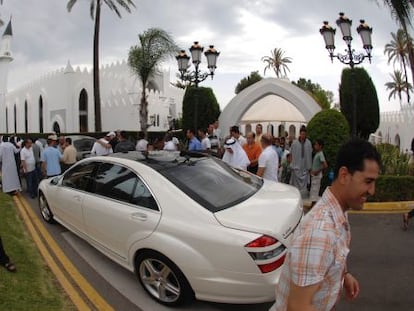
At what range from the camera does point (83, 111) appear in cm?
3844

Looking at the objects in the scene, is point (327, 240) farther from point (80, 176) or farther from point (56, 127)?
point (56, 127)

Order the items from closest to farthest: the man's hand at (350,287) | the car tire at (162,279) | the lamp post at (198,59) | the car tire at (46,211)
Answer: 1. the man's hand at (350,287)
2. the car tire at (162,279)
3. the car tire at (46,211)
4. the lamp post at (198,59)

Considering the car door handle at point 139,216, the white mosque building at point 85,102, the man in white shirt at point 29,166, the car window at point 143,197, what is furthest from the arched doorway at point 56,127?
the car door handle at point 139,216

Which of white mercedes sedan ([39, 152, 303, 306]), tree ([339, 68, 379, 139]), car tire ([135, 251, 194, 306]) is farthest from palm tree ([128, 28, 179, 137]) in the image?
car tire ([135, 251, 194, 306])

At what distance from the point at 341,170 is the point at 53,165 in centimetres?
956

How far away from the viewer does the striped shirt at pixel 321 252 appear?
5.49 feet

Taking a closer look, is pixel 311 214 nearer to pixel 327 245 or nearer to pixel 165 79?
pixel 327 245

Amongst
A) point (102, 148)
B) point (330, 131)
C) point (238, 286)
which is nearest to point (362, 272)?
point (238, 286)

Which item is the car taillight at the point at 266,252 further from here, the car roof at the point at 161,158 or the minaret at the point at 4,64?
the minaret at the point at 4,64

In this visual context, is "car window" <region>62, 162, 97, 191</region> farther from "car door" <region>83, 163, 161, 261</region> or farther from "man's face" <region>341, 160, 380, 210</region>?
"man's face" <region>341, 160, 380, 210</region>

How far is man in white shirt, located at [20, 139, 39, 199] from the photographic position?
35.9ft

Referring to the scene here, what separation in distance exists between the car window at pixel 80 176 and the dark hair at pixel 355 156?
4485mm

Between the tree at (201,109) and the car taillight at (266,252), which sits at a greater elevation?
the tree at (201,109)

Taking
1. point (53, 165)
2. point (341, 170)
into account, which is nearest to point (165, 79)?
point (53, 165)
